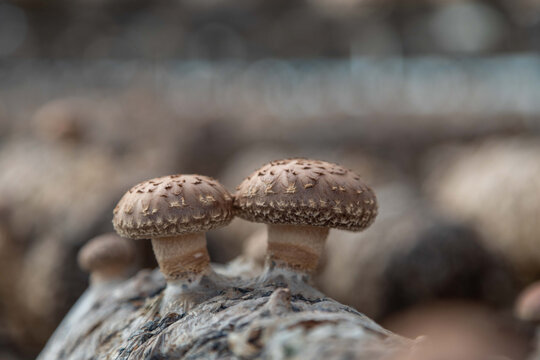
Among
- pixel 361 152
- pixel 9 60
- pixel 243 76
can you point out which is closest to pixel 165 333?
pixel 361 152

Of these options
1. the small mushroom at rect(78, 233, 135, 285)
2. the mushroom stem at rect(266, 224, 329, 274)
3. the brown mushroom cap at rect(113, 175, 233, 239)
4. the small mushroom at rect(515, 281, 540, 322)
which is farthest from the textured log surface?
the small mushroom at rect(515, 281, 540, 322)

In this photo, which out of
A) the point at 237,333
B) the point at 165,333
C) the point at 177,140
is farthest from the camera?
the point at 177,140

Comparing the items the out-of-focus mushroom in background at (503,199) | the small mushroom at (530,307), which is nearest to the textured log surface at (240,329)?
the small mushroom at (530,307)

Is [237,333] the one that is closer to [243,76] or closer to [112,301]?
[112,301]

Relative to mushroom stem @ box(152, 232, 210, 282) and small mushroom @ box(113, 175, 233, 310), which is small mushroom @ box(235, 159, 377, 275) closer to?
small mushroom @ box(113, 175, 233, 310)

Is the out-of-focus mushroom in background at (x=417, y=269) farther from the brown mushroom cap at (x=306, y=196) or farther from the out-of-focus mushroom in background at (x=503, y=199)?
the brown mushroom cap at (x=306, y=196)

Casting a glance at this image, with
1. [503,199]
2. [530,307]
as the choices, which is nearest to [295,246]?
[530,307]
